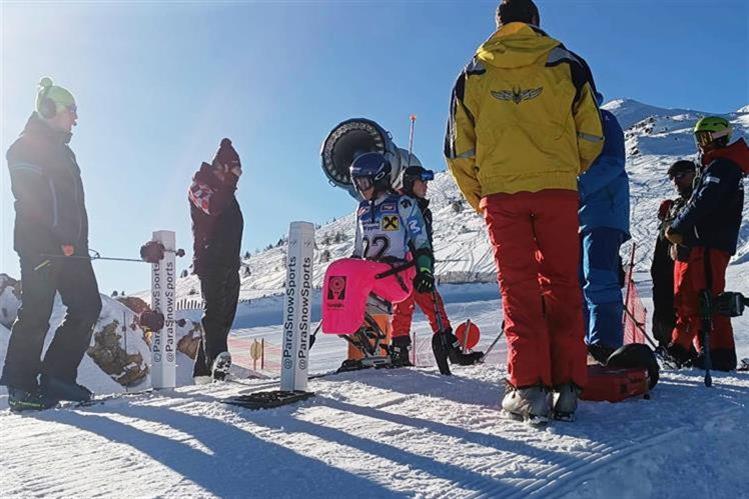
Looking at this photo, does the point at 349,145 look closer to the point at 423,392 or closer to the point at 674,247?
the point at 674,247

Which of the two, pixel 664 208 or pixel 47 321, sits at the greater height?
pixel 664 208

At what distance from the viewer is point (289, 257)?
3900 mm

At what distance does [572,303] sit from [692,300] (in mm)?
2523

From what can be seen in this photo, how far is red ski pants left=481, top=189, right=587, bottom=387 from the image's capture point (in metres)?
2.84

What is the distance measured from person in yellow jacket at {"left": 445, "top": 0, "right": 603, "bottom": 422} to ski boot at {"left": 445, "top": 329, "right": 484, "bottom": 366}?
1843 mm

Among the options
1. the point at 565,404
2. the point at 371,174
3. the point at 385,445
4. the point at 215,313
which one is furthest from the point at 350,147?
the point at 385,445

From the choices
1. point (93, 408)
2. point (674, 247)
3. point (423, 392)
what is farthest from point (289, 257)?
point (674, 247)

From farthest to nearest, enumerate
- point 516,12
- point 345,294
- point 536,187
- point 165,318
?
point 165,318 → point 345,294 → point 516,12 → point 536,187

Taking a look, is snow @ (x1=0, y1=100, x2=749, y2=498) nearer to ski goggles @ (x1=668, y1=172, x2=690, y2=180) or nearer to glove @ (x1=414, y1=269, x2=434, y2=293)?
glove @ (x1=414, y1=269, x2=434, y2=293)

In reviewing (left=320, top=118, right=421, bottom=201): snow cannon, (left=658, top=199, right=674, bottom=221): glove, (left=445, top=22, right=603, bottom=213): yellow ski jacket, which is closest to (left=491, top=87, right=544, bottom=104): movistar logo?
(left=445, top=22, right=603, bottom=213): yellow ski jacket

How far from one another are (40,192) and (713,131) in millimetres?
4754

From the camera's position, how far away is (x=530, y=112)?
289 centimetres

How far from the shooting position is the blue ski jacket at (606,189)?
14.4 feet

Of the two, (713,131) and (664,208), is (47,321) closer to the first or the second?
(713,131)
